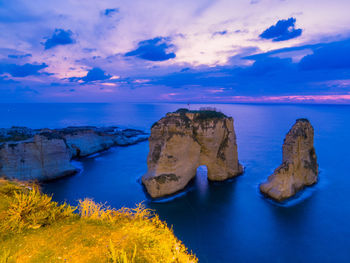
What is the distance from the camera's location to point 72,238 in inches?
206

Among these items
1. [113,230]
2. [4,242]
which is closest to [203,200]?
[113,230]

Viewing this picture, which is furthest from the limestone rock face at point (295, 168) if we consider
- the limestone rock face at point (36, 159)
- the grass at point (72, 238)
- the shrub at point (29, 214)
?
the limestone rock face at point (36, 159)

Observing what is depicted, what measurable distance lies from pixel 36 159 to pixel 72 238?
71.0 ft

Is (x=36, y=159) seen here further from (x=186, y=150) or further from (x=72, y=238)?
(x=72, y=238)

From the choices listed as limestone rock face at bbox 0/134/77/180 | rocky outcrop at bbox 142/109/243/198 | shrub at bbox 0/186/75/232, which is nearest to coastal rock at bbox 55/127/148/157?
limestone rock face at bbox 0/134/77/180

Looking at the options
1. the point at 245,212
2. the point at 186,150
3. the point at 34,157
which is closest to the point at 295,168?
the point at 245,212

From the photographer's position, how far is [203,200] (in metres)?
18.4

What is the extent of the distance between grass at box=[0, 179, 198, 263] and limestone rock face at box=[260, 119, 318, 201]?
14.9 meters

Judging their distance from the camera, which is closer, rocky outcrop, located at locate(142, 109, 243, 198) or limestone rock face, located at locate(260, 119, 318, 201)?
limestone rock face, located at locate(260, 119, 318, 201)

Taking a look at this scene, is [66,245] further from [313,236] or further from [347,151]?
[347,151]

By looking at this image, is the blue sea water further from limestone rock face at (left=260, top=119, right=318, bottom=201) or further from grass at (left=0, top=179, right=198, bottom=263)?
grass at (left=0, top=179, right=198, bottom=263)

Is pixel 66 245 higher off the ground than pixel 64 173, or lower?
higher

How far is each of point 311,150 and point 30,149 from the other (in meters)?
30.3

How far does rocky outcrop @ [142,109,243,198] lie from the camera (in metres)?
18.8
